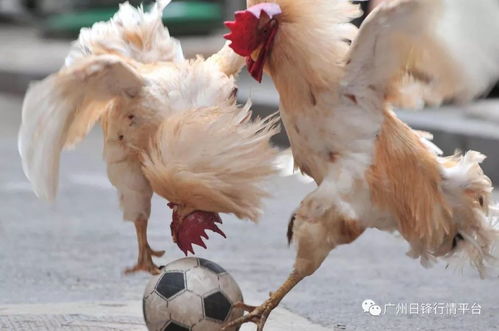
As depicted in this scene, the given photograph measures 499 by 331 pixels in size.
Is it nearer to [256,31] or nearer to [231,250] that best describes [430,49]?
[256,31]

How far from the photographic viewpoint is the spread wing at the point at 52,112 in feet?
14.1

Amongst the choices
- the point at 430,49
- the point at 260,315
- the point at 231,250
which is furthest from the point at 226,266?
the point at 430,49

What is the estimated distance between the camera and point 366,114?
4.33 meters

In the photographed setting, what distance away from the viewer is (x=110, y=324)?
4875 millimetres

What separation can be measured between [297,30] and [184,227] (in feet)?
2.87

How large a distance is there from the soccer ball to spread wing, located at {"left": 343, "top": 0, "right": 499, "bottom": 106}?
89 cm

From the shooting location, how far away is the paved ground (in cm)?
514

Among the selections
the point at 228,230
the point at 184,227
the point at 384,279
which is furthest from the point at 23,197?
the point at 184,227

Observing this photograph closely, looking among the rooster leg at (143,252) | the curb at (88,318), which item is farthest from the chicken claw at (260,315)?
the rooster leg at (143,252)

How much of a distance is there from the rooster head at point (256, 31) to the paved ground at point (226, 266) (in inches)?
23.7

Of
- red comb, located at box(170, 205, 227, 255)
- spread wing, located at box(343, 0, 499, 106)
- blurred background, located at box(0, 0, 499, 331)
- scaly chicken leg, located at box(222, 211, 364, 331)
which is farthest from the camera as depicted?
blurred background, located at box(0, 0, 499, 331)

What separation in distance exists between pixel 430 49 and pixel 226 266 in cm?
243

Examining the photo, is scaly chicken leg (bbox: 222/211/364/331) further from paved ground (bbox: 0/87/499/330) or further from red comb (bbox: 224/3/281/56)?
red comb (bbox: 224/3/281/56)

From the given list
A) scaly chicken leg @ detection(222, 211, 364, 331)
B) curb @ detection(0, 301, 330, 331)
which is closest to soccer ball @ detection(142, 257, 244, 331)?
scaly chicken leg @ detection(222, 211, 364, 331)
